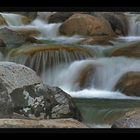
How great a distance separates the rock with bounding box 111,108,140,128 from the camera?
2926 millimetres

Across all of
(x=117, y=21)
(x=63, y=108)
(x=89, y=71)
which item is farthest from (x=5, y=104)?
(x=117, y=21)

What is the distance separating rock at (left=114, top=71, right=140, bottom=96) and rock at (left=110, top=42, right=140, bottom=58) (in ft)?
0.45

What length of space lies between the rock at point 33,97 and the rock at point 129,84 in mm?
367

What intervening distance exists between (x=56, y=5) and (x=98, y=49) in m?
0.46

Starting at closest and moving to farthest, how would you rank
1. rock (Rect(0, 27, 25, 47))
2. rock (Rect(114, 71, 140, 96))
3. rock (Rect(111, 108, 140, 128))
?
rock (Rect(111, 108, 140, 128))
rock (Rect(114, 71, 140, 96))
rock (Rect(0, 27, 25, 47))

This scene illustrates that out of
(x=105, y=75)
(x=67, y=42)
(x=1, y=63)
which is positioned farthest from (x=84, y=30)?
(x=1, y=63)

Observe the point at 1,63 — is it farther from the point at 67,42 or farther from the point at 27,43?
the point at 67,42

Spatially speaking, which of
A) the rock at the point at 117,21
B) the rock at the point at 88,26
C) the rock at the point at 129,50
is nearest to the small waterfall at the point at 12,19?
the rock at the point at 88,26

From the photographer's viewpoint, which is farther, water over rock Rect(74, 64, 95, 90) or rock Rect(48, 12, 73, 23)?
rock Rect(48, 12, 73, 23)

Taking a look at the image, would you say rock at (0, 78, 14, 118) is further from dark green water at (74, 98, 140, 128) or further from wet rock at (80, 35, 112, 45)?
wet rock at (80, 35, 112, 45)

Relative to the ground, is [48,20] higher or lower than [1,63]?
higher

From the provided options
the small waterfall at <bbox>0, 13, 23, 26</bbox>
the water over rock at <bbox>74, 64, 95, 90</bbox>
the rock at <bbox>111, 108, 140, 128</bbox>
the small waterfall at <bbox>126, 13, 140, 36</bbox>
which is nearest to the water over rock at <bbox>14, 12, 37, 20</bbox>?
the small waterfall at <bbox>0, 13, 23, 26</bbox>

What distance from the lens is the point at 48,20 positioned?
10.8ft

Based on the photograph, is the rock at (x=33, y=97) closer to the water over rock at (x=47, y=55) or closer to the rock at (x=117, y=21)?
the water over rock at (x=47, y=55)
